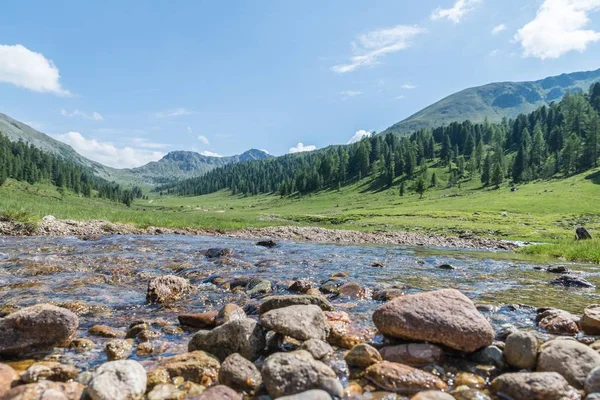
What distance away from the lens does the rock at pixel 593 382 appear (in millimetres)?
5668

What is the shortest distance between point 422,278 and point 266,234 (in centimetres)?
3240

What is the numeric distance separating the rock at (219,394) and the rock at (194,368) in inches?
32.1

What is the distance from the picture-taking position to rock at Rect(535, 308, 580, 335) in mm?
9172

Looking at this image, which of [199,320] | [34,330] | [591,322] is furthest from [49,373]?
[591,322]

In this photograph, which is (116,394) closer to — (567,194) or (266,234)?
(266,234)

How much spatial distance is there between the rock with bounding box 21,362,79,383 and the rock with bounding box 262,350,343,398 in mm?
3647

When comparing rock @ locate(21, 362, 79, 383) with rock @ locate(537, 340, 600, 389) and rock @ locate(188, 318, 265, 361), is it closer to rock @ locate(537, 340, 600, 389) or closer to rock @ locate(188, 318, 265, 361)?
rock @ locate(188, 318, 265, 361)

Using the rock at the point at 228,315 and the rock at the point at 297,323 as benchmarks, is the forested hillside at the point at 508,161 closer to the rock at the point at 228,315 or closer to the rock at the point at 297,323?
the rock at the point at 228,315

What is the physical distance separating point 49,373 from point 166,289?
6305 mm

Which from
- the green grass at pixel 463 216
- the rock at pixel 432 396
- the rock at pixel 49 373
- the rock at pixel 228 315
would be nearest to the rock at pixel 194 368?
the rock at pixel 49 373

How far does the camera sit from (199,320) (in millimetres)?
9539

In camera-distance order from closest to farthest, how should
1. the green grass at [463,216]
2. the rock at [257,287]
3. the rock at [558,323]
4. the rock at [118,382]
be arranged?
the rock at [118,382] < the rock at [558,323] < the rock at [257,287] < the green grass at [463,216]

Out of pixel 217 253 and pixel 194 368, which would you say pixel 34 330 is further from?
pixel 217 253

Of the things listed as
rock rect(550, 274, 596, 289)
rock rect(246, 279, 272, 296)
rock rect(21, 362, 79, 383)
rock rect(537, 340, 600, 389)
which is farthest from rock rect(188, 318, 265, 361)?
rock rect(550, 274, 596, 289)
